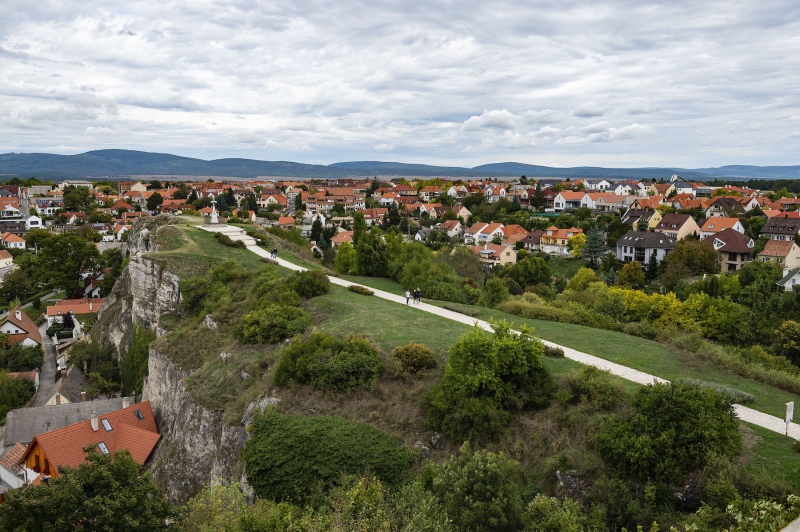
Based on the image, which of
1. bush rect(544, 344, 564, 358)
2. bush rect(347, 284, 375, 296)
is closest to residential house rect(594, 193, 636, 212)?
bush rect(347, 284, 375, 296)

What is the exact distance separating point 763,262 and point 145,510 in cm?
5633

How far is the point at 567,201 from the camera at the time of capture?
3964 inches

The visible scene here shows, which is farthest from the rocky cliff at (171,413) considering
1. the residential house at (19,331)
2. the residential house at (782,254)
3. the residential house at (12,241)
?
the residential house at (782,254)

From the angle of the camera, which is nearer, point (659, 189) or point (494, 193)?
point (659, 189)

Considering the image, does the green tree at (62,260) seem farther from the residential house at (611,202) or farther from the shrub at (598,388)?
the residential house at (611,202)

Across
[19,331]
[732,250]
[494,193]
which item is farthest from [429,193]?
[19,331]

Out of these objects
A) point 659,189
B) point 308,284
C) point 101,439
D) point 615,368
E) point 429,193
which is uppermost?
point 659,189

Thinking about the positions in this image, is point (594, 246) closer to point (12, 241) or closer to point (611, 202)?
point (611, 202)

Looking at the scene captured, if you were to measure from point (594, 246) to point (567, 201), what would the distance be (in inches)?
1473

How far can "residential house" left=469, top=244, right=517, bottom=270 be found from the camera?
65.4 meters

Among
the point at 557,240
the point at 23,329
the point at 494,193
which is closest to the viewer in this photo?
the point at 23,329

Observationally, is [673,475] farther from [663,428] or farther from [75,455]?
[75,455]

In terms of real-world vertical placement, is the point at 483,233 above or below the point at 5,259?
above

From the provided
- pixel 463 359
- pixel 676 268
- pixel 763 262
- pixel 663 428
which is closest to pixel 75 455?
pixel 463 359
